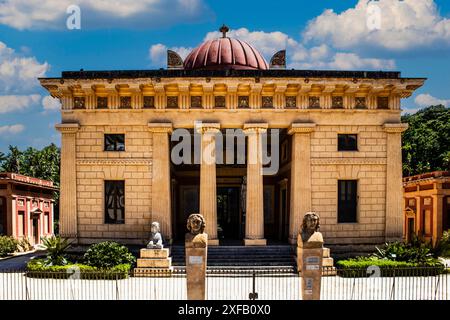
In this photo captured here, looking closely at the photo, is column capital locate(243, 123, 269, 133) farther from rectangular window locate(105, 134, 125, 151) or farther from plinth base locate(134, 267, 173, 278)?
plinth base locate(134, 267, 173, 278)

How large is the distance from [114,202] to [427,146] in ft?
127

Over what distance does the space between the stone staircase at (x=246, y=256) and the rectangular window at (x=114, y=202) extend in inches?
123

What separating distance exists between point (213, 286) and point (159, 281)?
2876 mm

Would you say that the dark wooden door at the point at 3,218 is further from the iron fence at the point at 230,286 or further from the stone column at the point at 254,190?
the stone column at the point at 254,190

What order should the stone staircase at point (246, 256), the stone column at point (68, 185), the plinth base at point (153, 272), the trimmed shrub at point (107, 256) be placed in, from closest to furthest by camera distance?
the plinth base at point (153, 272)
the trimmed shrub at point (107, 256)
the stone staircase at point (246, 256)
the stone column at point (68, 185)

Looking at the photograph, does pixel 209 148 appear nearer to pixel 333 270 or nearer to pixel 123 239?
pixel 123 239

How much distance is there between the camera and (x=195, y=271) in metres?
14.9

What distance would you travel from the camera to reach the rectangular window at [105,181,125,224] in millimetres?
25406

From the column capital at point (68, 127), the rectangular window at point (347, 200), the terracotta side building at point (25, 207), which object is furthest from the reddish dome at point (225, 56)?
the terracotta side building at point (25, 207)

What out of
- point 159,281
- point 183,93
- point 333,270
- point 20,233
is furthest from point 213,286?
point 20,233

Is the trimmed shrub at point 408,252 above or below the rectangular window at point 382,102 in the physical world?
below

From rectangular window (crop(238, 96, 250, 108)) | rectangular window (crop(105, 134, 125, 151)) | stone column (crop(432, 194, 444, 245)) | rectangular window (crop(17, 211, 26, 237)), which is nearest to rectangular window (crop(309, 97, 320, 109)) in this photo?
rectangular window (crop(238, 96, 250, 108))

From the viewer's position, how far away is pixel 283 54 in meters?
31.3

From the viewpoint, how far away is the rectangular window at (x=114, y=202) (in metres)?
25.4
